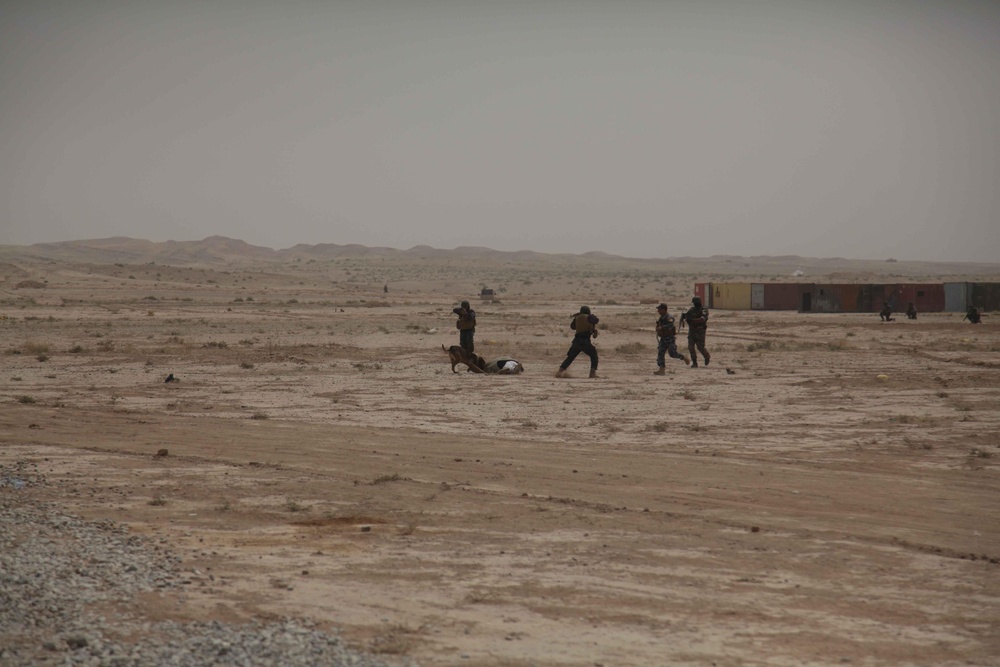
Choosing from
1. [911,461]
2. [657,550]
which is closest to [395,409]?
[911,461]

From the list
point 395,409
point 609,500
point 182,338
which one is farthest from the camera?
point 182,338

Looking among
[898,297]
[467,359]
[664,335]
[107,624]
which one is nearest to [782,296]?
[898,297]

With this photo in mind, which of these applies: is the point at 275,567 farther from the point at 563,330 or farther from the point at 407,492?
the point at 563,330

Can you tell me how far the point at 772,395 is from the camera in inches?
889

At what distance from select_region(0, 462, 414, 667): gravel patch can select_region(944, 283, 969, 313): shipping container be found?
53.7 metres

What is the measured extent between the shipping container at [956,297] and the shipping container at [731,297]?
10.3m

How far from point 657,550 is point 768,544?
42.7 inches

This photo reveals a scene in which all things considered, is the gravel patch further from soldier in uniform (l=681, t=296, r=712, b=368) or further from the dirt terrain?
soldier in uniform (l=681, t=296, r=712, b=368)

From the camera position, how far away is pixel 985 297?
56.8m

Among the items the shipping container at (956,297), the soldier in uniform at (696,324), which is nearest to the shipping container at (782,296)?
the shipping container at (956,297)

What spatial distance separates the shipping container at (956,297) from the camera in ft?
188

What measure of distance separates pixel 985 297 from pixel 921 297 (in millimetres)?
3104

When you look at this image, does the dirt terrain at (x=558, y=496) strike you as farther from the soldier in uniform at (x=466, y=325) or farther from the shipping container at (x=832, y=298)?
the shipping container at (x=832, y=298)

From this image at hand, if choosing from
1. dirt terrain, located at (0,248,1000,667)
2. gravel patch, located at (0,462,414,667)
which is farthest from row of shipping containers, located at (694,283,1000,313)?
gravel patch, located at (0,462,414,667)
